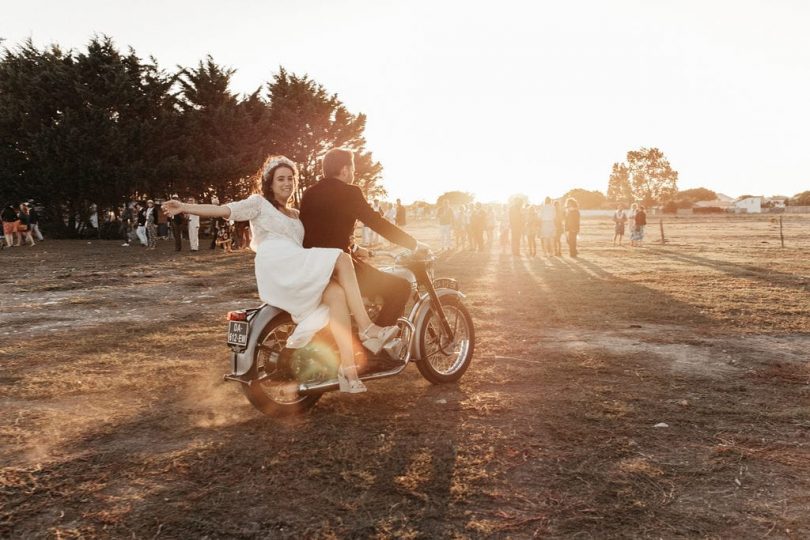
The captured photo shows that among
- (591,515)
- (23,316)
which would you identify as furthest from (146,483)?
(23,316)

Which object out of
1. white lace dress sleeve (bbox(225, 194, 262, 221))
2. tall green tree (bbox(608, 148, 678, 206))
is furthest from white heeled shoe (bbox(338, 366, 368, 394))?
tall green tree (bbox(608, 148, 678, 206))

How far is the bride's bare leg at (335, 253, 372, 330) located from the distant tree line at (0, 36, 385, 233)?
2892cm

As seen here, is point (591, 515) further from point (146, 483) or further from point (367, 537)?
point (146, 483)

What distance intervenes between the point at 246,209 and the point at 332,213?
60 centimetres

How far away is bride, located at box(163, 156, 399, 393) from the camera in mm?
4219

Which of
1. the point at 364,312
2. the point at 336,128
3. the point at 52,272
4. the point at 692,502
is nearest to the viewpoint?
the point at 692,502

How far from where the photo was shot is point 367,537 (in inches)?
113

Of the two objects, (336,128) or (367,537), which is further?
(336,128)

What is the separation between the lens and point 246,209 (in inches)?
167

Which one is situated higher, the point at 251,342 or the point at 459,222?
the point at 459,222

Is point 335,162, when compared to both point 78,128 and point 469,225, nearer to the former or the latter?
point 469,225

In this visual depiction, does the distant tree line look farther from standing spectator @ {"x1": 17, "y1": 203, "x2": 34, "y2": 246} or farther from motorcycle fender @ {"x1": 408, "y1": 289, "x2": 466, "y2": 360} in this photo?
motorcycle fender @ {"x1": 408, "y1": 289, "x2": 466, "y2": 360}

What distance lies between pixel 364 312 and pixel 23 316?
715 centimetres

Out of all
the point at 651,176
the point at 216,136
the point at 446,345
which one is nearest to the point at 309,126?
the point at 216,136
